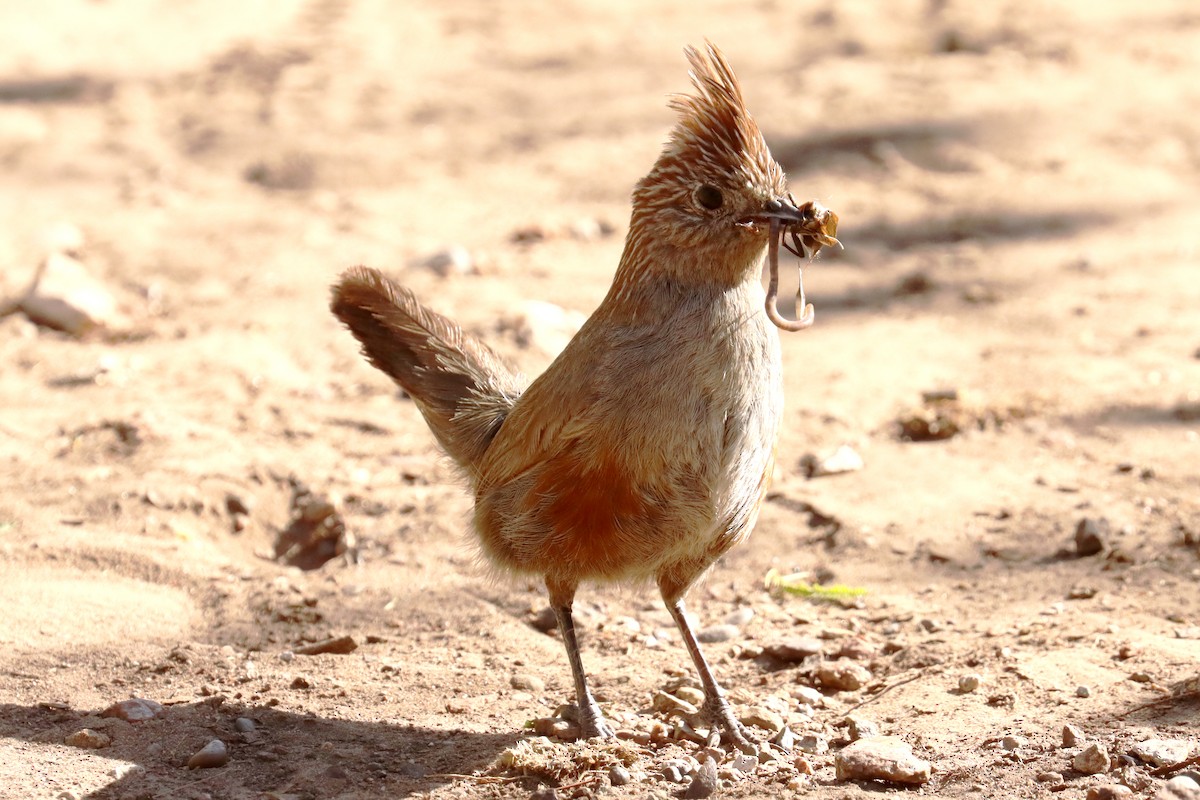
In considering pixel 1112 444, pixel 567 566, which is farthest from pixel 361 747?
pixel 1112 444

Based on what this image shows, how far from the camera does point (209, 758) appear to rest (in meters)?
3.68

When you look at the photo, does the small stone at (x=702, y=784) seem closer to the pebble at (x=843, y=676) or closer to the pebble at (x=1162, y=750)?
the pebble at (x=843, y=676)

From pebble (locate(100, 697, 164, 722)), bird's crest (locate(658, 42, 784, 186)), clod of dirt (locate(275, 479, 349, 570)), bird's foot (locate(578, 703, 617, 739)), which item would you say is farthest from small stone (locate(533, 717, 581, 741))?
bird's crest (locate(658, 42, 784, 186))

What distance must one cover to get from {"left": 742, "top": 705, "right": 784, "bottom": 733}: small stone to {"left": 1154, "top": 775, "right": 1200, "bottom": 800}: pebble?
1126 millimetres

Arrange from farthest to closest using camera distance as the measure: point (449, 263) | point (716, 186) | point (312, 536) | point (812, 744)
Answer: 1. point (449, 263)
2. point (312, 536)
3. point (812, 744)
4. point (716, 186)

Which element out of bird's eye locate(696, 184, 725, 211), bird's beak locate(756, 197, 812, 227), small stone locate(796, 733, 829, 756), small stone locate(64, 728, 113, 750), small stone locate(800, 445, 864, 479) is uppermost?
bird's eye locate(696, 184, 725, 211)

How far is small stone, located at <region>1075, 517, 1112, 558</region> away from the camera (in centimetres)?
482

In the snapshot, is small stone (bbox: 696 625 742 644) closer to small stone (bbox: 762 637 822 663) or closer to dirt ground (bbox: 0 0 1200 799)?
dirt ground (bbox: 0 0 1200 799)

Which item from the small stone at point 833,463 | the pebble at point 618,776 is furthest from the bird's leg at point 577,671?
the small stone at point 833,463

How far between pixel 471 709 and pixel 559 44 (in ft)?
25.8

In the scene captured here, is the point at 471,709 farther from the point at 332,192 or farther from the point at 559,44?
the point at 559,44

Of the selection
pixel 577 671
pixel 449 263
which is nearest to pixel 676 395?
pixel 577 671

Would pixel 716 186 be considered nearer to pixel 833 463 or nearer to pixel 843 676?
pixel 843 676

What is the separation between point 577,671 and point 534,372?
8.21 ft
